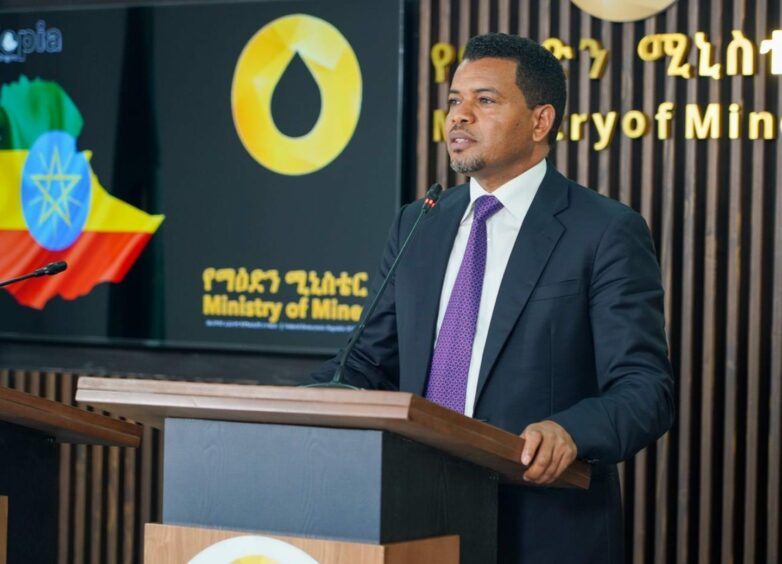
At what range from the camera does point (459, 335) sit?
8.36 ft

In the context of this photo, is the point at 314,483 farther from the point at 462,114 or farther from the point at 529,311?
the point at 462,114

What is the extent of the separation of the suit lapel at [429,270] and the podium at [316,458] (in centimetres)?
46

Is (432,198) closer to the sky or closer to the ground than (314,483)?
closer to the sky

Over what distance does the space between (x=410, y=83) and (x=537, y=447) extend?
3.10 m

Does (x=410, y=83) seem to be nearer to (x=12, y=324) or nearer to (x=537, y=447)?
(x=12, y=324)

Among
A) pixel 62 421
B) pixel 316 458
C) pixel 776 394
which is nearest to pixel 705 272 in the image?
pixel 776 394

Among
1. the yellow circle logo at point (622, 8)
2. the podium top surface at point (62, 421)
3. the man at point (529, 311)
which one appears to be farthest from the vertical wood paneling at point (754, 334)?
the podium top surface at point (62, 421)

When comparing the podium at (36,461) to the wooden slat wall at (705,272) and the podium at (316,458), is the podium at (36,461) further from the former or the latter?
the wooden slat wall at (705,272)

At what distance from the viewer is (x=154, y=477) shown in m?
5.39

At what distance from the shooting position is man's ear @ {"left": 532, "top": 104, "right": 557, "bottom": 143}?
275 centimetres

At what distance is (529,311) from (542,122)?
0.47 metres

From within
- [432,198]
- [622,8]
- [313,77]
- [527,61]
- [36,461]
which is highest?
[622,8]

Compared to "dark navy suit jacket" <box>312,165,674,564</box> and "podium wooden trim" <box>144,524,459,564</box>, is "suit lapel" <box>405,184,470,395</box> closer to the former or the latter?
"dark navy suit jacket" <box>312,165,674,564</box>

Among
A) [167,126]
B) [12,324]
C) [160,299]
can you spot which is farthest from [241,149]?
[12,324]
